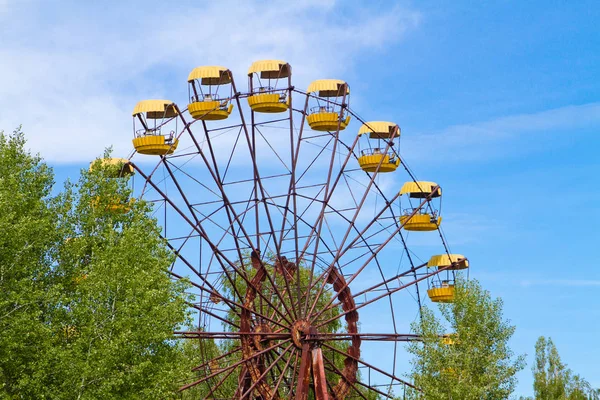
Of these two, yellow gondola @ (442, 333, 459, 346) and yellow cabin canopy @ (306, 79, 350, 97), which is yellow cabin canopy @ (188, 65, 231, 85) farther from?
yellow gondola @ (442, 333, 459, 346)

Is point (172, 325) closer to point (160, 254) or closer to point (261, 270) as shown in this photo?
point (160, 254)

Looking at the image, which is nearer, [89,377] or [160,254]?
[89,377]

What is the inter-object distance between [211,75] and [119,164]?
453 cm

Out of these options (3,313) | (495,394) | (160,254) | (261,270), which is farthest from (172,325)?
(495,394)

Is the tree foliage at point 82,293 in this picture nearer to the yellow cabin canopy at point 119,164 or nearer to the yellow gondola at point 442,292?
the yellow cabin canopy at point 119,164

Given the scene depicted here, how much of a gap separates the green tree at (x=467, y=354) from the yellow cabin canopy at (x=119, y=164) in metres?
11.3

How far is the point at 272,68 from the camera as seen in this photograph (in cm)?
3544

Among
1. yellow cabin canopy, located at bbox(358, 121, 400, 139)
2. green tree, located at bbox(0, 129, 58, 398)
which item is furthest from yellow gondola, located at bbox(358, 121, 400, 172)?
green tree, located at bbox(0, 129, 58, 398)

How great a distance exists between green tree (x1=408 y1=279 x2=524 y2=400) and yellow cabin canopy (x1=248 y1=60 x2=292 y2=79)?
9.66m

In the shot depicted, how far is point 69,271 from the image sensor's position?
3086 cm

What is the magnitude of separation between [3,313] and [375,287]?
16.3 m

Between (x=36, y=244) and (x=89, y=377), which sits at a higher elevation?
(x=36, y=244)

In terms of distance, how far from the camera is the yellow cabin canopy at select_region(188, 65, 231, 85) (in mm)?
35844

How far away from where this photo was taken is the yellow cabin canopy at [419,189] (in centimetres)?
4072
